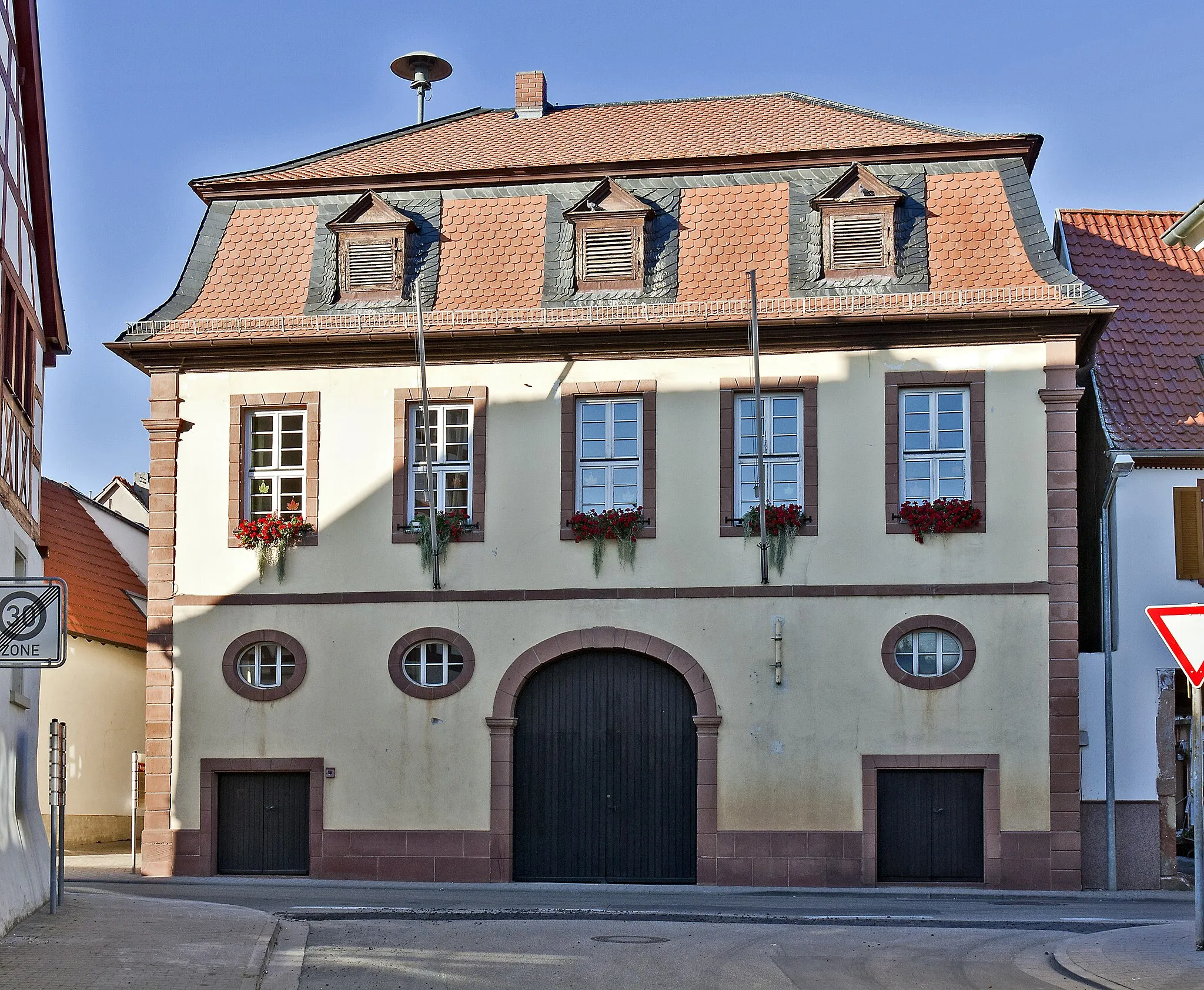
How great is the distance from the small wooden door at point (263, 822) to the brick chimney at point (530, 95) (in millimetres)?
11840

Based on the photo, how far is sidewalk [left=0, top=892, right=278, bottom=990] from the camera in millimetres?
12398

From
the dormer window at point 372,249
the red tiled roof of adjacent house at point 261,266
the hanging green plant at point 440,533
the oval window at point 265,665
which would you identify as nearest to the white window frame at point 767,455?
the hanging green plant at point 440,533

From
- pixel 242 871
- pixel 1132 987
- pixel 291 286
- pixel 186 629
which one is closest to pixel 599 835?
pixel 242 871

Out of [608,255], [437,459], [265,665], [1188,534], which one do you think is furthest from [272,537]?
[1188,534]

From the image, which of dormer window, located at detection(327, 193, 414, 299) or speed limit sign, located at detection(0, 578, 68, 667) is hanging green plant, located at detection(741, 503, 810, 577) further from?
speed limit sign, located at detection(0, 578, 68, 667)

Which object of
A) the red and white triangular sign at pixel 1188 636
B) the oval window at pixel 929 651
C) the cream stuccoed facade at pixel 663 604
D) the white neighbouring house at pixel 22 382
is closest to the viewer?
the red and white triangular sign at pixel 1188 636

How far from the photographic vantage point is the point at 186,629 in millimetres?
24312

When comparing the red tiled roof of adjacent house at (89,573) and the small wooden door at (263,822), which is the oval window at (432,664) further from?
the red tiled roof of adjacent house at (89,573)

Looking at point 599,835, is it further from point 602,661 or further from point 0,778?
point 0,778

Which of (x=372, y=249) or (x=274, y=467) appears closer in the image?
(x=274, y=467)

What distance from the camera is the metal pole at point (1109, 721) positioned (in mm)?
22500

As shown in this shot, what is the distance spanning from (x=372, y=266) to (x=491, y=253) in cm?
172

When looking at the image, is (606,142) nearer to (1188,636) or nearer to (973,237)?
(973,237)

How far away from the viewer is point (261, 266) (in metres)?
25.2
